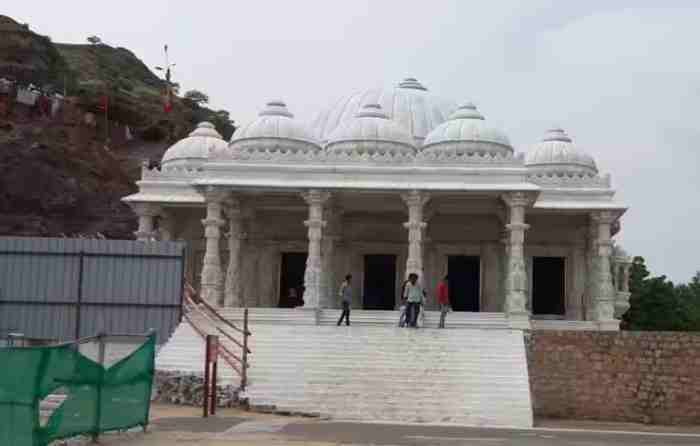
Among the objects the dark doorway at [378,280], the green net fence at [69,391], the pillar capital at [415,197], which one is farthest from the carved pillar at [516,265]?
the green net fence at [69,391]

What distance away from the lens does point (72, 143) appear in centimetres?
4859

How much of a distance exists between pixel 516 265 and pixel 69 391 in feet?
42.8

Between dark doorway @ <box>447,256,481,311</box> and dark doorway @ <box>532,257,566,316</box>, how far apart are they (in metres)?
1.62

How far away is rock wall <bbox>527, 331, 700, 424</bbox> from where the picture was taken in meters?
17.0

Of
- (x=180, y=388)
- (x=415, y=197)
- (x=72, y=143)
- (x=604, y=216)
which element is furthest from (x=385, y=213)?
(x=72, y=143)

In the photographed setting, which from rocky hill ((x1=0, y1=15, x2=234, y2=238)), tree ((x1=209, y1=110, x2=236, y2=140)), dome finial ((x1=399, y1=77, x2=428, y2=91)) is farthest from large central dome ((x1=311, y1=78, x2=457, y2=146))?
tree ((x1=209, y1=110, x2=236, y2=140))

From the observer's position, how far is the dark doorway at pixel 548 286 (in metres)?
25.0

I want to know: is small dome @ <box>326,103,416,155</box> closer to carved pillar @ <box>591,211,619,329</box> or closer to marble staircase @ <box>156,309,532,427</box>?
carved pillar @ <box>591,211,619,329</box>

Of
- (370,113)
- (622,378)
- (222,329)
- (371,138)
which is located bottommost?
(622,378)

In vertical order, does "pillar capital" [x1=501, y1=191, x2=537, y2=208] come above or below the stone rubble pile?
above

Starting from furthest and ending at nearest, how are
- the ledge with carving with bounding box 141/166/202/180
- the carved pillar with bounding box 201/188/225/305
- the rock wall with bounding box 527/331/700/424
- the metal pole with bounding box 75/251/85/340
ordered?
1. the ledge with carving with bounding box 141/166/202/180
2. the carved pillar with bounding box 201/188/225/305
3. the metal pole with bounding box 75/251/85/340
4. the rock wall with bounding box 527/331/700/424

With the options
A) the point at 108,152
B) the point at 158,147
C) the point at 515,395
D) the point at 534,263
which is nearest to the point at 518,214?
the point at 534,263

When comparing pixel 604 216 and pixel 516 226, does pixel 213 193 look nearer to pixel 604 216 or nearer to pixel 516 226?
pixel 516 226

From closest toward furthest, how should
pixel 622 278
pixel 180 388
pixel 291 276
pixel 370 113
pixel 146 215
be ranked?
pixel 180 388
pixel 370 113
pixel 291 276
pixel 146 215
pixel 622 278
